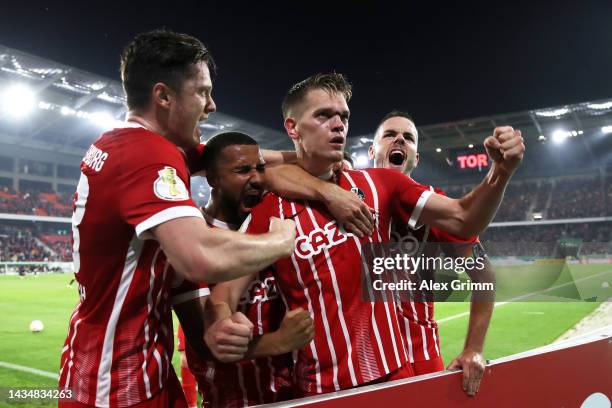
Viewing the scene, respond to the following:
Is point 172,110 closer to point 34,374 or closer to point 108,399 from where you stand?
point 108,399

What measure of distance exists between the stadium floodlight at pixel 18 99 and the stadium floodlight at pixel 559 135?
33846 mm

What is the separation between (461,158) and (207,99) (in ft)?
117

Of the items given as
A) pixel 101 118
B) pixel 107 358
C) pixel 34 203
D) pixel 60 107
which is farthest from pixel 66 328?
pixel 34 203

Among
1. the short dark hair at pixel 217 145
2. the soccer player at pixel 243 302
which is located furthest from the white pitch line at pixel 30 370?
the short dark hair at pixel 217 145

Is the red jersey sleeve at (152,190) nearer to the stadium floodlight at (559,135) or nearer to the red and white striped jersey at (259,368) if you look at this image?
the red and white striped jersey at (259,368)

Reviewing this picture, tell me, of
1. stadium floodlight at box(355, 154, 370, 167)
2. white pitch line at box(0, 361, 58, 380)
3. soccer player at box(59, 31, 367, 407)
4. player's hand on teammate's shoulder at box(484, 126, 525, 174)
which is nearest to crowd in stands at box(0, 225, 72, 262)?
stadium floodlight at box(355, 154, 370, 167)

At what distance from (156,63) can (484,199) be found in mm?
1303

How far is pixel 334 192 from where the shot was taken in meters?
2.10

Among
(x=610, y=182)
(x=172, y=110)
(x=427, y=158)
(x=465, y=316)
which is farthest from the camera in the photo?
(x=427, y=158)

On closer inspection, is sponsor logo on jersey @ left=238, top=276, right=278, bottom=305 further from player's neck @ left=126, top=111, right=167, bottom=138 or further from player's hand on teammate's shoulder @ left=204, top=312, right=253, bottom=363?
player's neck @ left=126, top=111, right=167, bottom=138

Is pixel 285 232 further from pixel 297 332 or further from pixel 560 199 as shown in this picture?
pixel 560 199

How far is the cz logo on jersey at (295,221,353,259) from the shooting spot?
205cm

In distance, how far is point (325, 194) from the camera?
2.10 meters

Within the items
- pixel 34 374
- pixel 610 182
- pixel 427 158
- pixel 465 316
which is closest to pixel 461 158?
pixel 427 158
